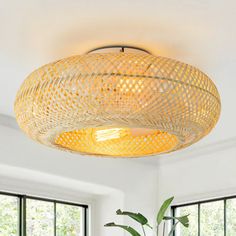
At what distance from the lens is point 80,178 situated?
185 inches

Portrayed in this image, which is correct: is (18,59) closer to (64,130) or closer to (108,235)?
(64,130)

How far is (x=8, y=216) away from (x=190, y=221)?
1474mm

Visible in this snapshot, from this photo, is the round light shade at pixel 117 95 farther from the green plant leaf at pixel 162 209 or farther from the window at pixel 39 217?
the window at pixel 39 217

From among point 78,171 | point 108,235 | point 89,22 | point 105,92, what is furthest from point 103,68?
point 108,235

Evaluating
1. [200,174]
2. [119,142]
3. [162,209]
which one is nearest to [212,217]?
[200,174]

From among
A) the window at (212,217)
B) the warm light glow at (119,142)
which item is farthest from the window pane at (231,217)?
the warm light glow at (119,142)

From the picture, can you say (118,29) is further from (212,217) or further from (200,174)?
(212,217)

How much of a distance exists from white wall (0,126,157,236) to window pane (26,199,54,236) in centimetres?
8

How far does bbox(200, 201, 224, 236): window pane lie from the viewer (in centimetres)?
474

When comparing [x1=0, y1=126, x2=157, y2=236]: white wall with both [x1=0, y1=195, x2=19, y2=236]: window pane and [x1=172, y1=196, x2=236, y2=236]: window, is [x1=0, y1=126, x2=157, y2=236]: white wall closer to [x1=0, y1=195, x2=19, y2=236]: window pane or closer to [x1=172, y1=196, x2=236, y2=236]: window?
[x1=0, y1=195, x2=19, y2=236]: window pane

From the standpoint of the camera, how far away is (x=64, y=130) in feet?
9.07

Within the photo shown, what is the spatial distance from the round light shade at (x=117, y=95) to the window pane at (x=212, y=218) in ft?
6.95

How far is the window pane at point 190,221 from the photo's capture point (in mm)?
4919

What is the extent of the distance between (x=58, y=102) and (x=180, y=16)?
26.1 inches
